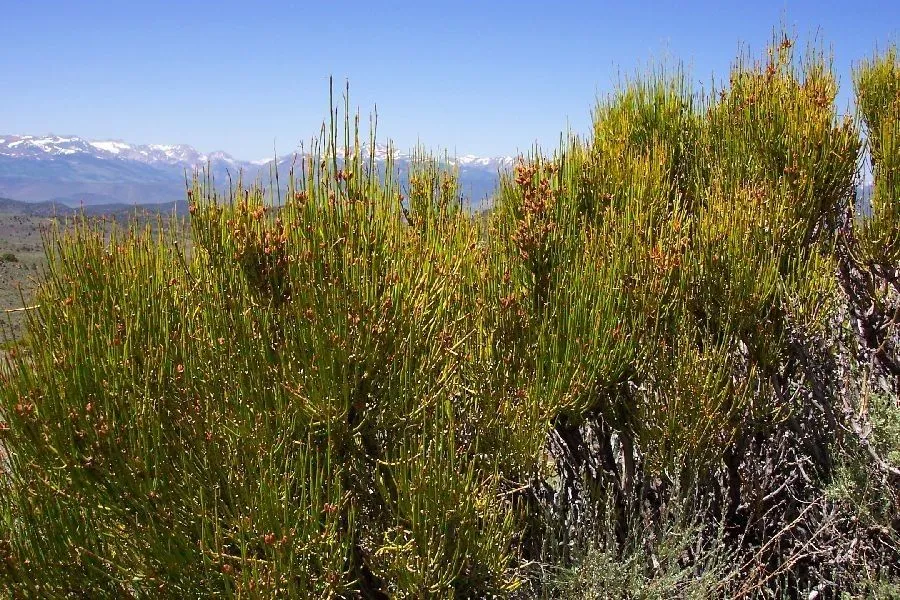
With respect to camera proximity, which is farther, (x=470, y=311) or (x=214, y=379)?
(x=470, y=311)

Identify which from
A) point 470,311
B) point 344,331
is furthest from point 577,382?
point 344,331

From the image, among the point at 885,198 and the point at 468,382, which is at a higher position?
the point at 885,198

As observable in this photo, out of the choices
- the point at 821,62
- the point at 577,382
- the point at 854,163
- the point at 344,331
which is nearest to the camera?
the point at 344,331

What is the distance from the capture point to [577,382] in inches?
145

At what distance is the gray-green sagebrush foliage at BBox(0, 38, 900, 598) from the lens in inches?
110

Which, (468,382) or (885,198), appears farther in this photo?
(885,198)

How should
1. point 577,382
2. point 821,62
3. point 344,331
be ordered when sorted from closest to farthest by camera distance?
point 344,331
point 577,382
point 821,62

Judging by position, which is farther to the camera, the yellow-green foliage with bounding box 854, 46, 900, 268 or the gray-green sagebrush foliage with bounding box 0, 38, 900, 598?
the yellow-green foliage with bounding box 854, 46, 900, 268

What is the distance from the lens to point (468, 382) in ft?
12.7

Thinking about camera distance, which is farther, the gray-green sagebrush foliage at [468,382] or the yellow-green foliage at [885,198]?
the yellow-green foliage at [885,198]

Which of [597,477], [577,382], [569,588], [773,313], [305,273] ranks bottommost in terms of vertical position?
[569,588]

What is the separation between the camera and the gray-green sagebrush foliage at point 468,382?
279 centimetres

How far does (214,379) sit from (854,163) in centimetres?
490

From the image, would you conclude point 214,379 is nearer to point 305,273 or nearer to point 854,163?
point 305,273
